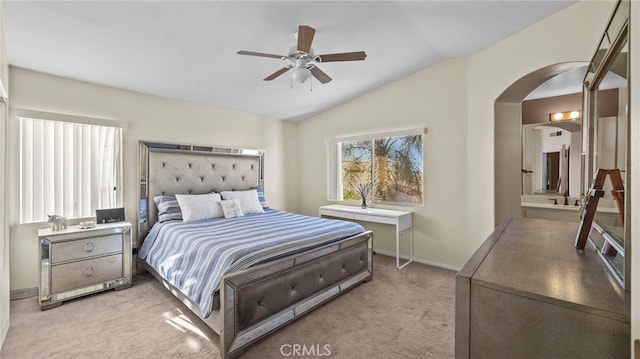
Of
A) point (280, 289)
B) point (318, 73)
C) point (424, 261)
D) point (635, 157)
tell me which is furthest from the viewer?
point (424, 261)

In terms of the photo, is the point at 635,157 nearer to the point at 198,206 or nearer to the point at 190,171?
the point at 198,206

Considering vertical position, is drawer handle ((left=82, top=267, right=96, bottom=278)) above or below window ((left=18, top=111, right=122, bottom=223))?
below

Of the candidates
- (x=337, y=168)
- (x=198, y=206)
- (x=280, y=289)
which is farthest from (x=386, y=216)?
(x=198, y=206)

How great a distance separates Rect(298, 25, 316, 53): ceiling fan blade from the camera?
6.36ft

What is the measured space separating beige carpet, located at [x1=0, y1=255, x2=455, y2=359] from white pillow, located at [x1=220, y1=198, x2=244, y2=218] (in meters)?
1.13

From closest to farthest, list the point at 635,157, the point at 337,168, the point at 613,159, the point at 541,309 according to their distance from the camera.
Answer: the point at 635,157 → the point at 541,309 → the point at 613,159 → the point at 337,168

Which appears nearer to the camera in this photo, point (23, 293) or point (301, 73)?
point (301, 73)

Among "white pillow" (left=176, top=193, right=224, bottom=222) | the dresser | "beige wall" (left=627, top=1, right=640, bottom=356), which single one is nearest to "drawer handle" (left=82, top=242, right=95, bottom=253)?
the dresser

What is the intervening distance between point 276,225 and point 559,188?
3.41m

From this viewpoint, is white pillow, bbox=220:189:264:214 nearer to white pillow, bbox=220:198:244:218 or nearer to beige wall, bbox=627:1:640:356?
white pillow, bbox=220:198:244:218

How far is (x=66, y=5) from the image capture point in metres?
1.90

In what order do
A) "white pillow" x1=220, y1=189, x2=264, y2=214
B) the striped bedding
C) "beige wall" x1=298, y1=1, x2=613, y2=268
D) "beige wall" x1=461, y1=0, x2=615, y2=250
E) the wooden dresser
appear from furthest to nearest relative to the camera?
"white pillow" x1=220, y1=189, x2=264, y2=214 → "beige wall" x1=298, y1=1, x2=613, y2=268 → "beige wall" x1=461, y1=0, x2=615, y2=250 → the striped bedding → the wooden dresser

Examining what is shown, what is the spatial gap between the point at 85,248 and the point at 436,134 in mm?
4224

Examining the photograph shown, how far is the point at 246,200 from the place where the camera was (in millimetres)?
3965
